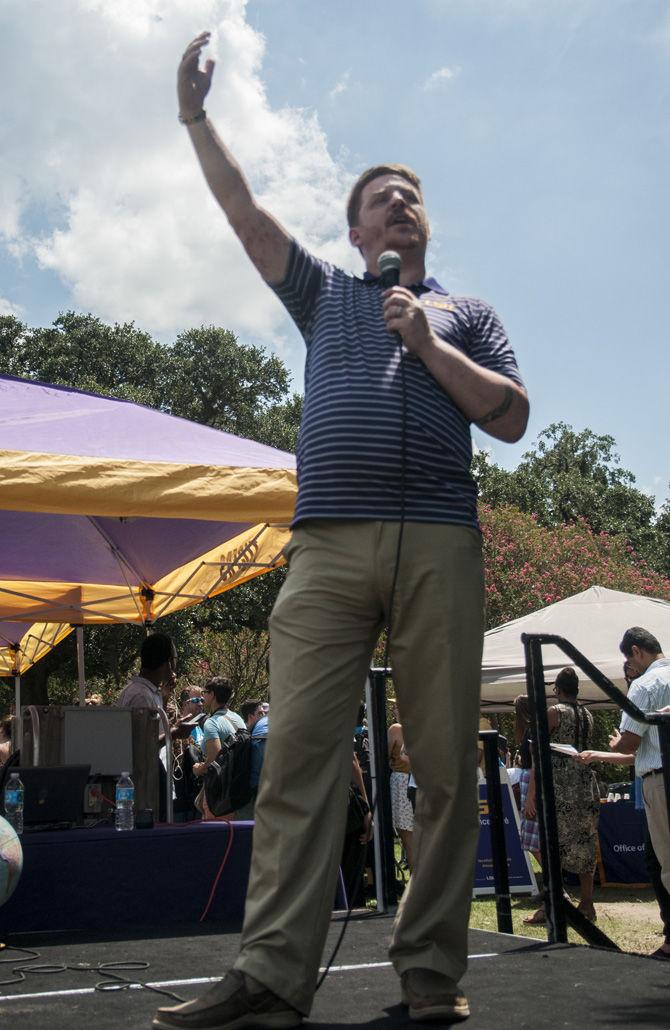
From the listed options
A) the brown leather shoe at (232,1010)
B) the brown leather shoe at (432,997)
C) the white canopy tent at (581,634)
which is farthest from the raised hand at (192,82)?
the white canopy tent at (581,634)

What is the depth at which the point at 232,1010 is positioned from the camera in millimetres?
2189

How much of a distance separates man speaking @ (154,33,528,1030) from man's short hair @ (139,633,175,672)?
15.5 feet

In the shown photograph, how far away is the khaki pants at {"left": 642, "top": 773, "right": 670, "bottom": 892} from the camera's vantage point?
571cm

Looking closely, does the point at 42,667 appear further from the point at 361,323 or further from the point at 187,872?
the point at 361,323

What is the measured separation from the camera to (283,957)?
225 centimetres

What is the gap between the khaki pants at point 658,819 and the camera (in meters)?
5.71

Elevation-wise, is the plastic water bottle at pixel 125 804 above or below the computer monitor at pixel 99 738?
below

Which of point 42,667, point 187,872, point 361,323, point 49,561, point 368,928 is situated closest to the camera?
point 361,323

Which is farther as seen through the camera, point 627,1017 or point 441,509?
point 441,509

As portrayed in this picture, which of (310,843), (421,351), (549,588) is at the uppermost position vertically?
(549,588)

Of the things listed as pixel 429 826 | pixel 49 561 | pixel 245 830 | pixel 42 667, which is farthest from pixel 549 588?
pixel 429 826

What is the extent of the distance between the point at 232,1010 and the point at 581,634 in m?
11.3

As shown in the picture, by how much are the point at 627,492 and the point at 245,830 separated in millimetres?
47402

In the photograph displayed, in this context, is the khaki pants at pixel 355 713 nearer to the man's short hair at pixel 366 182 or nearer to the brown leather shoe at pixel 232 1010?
the brown leather shoe at pixel 232 1010
